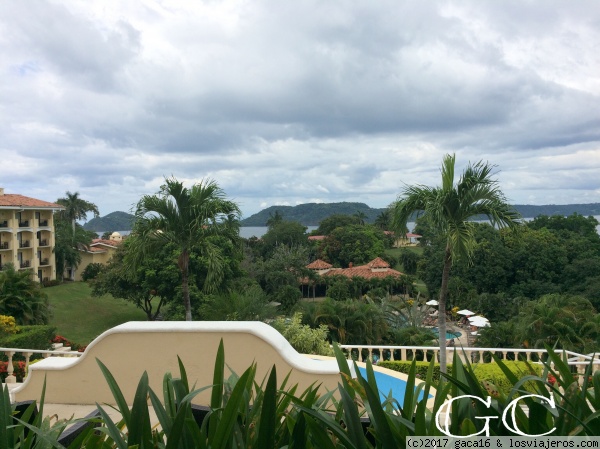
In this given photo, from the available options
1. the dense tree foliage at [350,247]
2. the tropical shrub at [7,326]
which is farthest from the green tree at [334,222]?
the tropical shrub at [7,326]

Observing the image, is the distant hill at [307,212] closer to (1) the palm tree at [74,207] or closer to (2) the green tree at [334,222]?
(2) the green tree at [334,222]

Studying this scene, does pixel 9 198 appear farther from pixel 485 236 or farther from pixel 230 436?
pixel 230 436

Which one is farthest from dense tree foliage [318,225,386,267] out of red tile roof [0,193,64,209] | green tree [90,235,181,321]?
green tree [90,235,181,321]

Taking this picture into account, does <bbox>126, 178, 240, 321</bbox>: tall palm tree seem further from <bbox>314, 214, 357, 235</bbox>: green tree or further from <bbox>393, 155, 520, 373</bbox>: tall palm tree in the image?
<bbox>314, 214, 357, 235</bbox>: green tree

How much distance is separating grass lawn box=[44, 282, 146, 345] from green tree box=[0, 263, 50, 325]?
43.4 ft

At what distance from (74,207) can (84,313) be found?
101 ft

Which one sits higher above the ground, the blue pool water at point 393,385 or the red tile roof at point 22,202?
the red tile roof at point 22,202

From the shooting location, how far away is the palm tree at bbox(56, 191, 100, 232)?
62062mm

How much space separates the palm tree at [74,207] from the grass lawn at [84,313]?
22859mm

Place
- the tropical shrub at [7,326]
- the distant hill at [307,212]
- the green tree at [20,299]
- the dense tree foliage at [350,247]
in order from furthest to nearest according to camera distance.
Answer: the distant hill at [307,212] < the dense tree foliage at [350,247] < the green tree at [20,299] < the tropical shrub at [7,326]

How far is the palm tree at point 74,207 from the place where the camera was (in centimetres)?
6206

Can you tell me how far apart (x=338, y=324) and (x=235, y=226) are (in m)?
4.23

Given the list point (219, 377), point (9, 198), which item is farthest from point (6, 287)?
point (9, 198)

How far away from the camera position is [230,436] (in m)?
1.75
